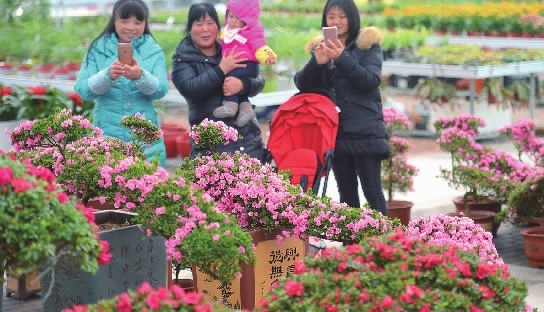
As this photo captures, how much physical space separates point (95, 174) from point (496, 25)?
12.0 meters

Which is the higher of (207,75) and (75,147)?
(207,75)

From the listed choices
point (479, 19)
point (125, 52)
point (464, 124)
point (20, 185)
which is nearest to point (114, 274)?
point (20, 185)

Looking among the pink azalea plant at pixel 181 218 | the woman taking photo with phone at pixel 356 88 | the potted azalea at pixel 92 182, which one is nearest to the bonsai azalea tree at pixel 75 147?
the potted azalea at pixel 92 182

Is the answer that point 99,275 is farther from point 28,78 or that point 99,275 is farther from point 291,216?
point 28,78

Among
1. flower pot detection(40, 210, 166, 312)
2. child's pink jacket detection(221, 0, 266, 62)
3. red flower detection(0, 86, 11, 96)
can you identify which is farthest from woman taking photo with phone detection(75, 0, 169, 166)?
red flower detection(0, 86, 11, 96)

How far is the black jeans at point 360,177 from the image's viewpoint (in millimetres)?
7266

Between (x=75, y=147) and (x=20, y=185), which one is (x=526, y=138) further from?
(x=20, y=185)

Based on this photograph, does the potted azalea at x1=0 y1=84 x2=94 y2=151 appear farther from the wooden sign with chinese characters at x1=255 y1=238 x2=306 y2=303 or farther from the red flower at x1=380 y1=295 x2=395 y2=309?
the red flower at x1=380 y1=295 x2=395 y2=309

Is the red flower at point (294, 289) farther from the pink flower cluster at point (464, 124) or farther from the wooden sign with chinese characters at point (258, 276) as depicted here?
the pink flower cluster at point (464, 124)

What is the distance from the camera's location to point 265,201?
5266mm

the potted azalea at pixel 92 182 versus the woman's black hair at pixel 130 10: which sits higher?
the woman's black hair at pixel 130 10

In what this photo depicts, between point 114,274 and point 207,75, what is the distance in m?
2.17

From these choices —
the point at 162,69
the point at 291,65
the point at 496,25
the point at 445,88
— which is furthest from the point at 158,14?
the point at 162,69

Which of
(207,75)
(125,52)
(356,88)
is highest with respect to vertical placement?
(125,52)
